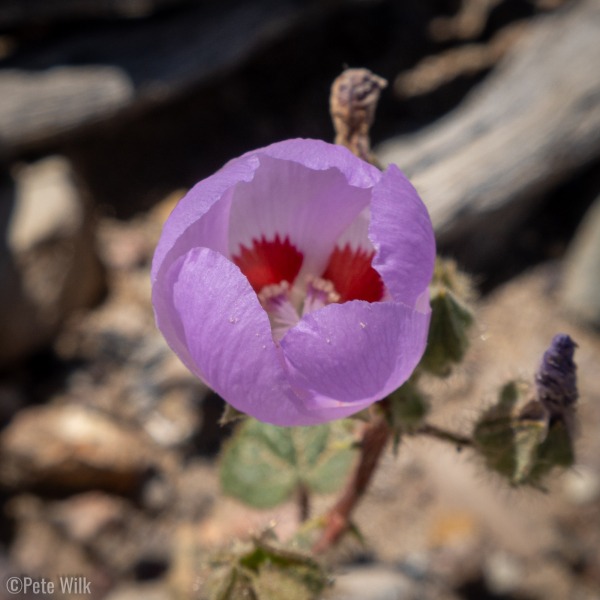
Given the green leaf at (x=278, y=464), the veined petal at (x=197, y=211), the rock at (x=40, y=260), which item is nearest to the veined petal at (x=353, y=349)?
the veined petal at (x=197, y=211)

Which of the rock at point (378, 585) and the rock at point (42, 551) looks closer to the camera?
the rock at point (378, 585)

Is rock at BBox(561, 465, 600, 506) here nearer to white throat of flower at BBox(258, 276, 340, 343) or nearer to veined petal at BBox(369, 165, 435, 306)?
white throat of flower at BBox(258, 276, 340, 343)

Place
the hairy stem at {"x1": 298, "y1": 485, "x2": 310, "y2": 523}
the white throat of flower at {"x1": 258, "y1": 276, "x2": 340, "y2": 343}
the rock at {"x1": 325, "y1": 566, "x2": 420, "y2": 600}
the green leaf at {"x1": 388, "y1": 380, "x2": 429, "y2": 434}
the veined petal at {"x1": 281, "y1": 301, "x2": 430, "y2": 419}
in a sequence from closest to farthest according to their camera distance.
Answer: the veined petal at {"x1": 281, "y1": 301, "x2": 430, "y2": 419}
the green leaf at {"x1": 388, "y1": 380, "x2": 429, "y2": 434}
the white throat of flower at {"x1": 258, "y1": 276, "x2": 340, "y2": 343}
the hairy stem at {"x1": 298, "y1": 485, "x2": 310, "y2": 523}
the rock at {"x1": 325, "y1": 566, "x2": 420, "y2": 600}

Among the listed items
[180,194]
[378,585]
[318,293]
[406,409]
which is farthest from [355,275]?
[180,194]

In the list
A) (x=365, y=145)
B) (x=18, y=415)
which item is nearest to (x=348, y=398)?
(x=365, y=145)

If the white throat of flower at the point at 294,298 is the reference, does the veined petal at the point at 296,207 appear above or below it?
above

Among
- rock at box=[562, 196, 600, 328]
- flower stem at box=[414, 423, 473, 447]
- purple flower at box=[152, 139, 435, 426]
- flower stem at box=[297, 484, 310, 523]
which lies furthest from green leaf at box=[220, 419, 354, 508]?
rock at box=[562, 196, 600, 328]

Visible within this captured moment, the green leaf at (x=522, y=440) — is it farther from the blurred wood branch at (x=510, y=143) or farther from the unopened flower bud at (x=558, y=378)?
the blurred wood branch at (x=510, y=143)
